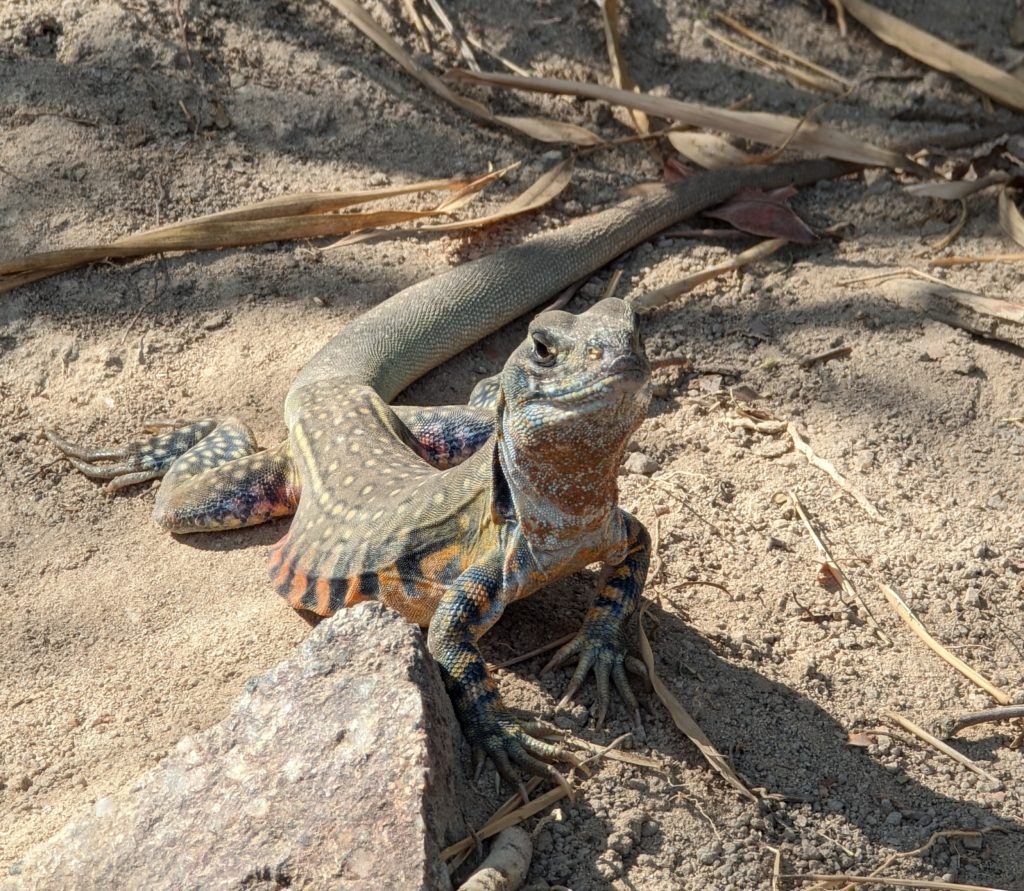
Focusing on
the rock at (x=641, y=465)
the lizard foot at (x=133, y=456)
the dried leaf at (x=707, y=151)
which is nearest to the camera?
the rock at (x=641, y=465)

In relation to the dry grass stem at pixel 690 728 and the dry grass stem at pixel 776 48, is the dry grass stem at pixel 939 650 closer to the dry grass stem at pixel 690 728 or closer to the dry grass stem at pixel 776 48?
the dry grass stem at pixel 690 728

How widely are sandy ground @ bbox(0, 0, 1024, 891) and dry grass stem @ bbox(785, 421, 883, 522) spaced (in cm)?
5

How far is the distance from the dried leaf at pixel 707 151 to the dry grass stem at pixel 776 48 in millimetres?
1186

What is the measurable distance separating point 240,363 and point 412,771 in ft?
11.4

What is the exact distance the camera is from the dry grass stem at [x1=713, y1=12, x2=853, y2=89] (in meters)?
8.44

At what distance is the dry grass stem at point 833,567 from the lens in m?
4.88

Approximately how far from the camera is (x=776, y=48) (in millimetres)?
8531

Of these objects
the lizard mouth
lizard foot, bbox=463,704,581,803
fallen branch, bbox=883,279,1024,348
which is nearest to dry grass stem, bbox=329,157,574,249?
fallen branch, bbox=883,279,1024,348

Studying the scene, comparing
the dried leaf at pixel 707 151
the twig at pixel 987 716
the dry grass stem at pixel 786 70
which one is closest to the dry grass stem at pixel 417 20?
the dried leaf at pixel 707 151

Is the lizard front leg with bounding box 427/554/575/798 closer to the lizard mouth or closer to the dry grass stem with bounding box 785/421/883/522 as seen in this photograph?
the lizard mouth

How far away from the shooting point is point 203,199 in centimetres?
714

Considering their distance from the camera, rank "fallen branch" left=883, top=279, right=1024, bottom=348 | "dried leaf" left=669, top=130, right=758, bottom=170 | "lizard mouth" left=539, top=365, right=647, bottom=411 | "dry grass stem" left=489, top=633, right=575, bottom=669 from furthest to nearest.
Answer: "dried leaf" left=669, top=130, right=758, bottom=170 → "fallen branch" left=883, top=279, right=1024, bottom=348 → "dry grass stem" left=489, top=633, right=575, bottom=669 → "lizard mouth" left=539, top=365, right=647, bottom=411

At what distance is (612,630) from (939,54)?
5.63m

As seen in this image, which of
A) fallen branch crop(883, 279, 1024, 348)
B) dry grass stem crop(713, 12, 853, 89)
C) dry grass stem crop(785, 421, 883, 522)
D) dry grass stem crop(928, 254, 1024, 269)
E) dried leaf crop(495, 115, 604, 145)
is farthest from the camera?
dry grass stem crop(713, 12, 853, 89)
